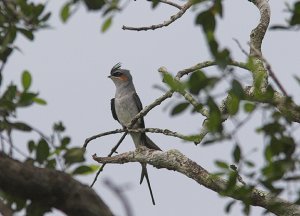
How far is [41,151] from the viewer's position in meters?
3.07

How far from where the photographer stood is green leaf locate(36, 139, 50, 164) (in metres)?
3.07

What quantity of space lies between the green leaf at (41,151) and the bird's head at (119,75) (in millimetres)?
7625

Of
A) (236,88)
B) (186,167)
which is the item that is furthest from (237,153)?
(186,167)

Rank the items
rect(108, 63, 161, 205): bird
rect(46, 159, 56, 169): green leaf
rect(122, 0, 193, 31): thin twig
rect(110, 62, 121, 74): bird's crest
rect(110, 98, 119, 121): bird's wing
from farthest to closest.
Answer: rect(110, 62, 121, 74): bird's crest, rect(110, 98, 119, 121): bird's wing, rect(108, 63, 161, 205): bird, rect(122, 0, 193, 31): thin twig, rect(46, 159, 56, 169): green leaf

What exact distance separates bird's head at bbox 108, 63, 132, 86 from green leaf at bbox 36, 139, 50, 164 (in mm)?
7625

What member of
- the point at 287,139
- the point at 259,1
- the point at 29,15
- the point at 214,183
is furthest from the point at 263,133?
the point at 259,1

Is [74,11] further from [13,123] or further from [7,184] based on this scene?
[7,184]

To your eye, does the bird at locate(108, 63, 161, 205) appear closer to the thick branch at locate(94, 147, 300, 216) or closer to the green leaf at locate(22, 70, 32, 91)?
the thick branch at locate(94, 147, 300, 216)

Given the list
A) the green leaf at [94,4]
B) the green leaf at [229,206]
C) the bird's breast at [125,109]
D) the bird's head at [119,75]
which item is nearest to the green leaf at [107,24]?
the green leaf at [94,4]

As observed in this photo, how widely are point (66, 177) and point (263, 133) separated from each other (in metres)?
0.76

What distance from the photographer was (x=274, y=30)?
2.67 m

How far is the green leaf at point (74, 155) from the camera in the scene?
9.86 feet

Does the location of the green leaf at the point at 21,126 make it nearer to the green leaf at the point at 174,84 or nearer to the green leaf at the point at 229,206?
the green leaf at the point at 174,84

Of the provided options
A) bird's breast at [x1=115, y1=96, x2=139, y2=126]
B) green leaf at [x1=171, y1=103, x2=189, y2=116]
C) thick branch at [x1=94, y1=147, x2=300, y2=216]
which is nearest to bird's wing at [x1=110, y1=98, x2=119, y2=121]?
bird's breast at [x1=115, y1=96, x2=139, y2=126]
